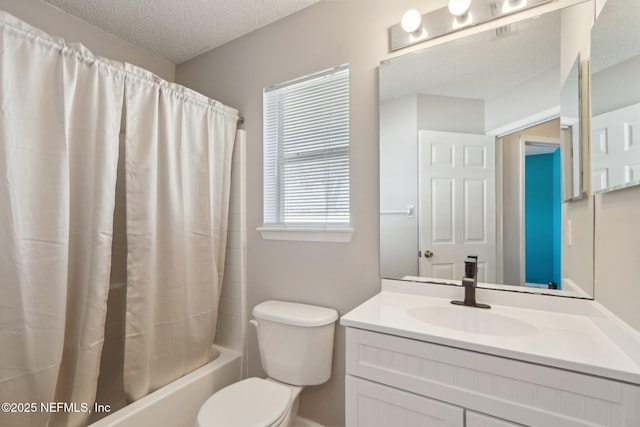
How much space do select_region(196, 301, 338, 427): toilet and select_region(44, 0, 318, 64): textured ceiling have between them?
5.67ft

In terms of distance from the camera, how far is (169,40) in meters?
2.01

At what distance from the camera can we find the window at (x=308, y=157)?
5.42 feet

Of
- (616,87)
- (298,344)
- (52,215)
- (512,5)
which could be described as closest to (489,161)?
(616,87)

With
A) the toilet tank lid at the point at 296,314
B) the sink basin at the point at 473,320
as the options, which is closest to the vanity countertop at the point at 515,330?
the sink basin at the point at 473,320

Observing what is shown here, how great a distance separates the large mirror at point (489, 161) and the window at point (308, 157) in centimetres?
26

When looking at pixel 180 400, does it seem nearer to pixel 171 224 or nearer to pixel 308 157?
pixel 171 224

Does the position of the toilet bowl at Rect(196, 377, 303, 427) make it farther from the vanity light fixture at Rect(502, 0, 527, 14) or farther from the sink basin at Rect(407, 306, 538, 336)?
the vanity light fixture at Rect(502, 0, 527, 14)

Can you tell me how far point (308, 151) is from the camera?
5.82 feet

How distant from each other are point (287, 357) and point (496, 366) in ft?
3.26

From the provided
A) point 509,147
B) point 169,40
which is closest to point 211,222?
point 169,40

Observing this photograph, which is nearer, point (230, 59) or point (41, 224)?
point (41, 224)

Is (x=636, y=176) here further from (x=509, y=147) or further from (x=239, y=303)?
(x=239, y=303)

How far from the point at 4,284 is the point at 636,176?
1.96 metres

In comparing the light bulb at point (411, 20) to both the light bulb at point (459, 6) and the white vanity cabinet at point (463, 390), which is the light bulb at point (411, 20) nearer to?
the light bulb at point (459, 6)
